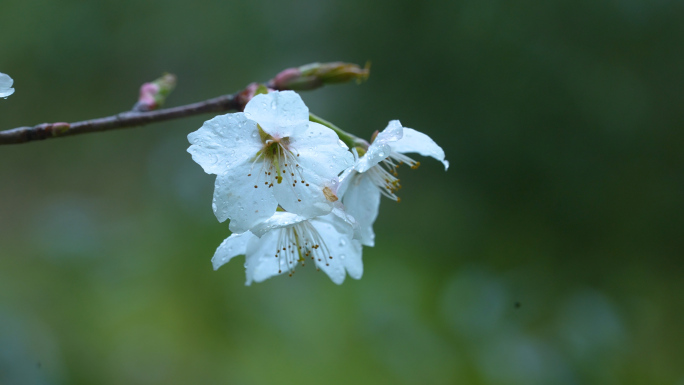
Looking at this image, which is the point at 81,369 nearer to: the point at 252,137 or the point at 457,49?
the point at 252,137

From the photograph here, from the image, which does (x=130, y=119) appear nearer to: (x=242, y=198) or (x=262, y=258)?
(x=242, y=198)

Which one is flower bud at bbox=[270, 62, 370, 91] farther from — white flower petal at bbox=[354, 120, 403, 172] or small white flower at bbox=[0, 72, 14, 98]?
small white flower at bbox=[0, 72, 14, 98]

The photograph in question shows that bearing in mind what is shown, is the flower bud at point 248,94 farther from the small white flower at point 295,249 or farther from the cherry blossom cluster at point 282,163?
the small white flower at point 295,249

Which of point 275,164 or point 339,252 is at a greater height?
point 275,164

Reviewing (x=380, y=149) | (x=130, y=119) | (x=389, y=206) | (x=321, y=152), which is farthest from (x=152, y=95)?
(x=389, y=206)

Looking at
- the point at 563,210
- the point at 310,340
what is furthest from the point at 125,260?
the point at 563,210

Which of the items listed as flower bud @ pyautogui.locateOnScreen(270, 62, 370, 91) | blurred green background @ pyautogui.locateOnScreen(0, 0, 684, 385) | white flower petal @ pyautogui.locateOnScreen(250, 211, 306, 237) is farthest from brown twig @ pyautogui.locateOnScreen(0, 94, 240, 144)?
blurred green background @ pyautogui.locateOnScreen(0, 0, 684, 385)
